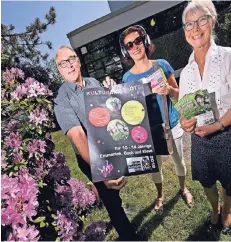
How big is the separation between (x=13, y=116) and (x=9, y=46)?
0.56m

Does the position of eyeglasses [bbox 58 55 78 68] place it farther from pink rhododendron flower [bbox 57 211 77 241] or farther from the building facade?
pink rhododendron flower [bbox 57 211 77 241]

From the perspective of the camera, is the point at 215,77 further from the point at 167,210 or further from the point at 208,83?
the point at 167,210

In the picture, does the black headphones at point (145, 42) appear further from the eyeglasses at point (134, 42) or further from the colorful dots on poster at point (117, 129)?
the colorful dots on poster at point (117, 129)

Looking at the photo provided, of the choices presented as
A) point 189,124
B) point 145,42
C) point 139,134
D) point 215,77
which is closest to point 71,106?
point 139,134

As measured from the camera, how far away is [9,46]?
208 cm

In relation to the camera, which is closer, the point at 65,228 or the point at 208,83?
the point at 208,83

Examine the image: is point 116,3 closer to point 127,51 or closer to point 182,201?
point 127,51

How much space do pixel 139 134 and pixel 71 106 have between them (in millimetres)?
420

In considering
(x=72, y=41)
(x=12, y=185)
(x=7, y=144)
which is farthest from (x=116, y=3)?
(x=12, y=185)

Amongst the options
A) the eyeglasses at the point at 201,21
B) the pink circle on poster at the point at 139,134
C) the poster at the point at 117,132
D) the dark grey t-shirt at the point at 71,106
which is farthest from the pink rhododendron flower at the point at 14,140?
the eyeglasses at the point at 201,21

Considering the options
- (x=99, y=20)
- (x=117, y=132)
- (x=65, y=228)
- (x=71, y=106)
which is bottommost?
(x=65, y=228)

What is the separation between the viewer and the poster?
162 cm

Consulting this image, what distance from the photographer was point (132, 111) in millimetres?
1613

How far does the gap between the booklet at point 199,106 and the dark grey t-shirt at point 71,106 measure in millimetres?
509
